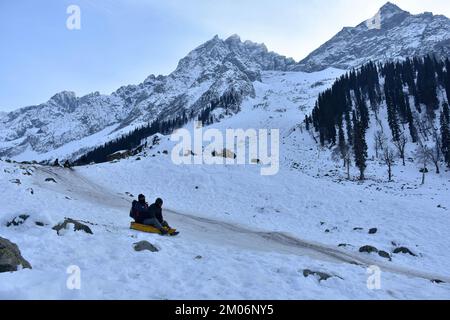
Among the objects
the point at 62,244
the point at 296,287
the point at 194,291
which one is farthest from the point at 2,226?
the point at 296,287

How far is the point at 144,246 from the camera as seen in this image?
44.6 ft

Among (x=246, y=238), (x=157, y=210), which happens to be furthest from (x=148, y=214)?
(x=246, y=238)

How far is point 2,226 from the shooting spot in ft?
48.2

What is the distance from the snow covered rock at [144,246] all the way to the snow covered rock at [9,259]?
4.12 metres

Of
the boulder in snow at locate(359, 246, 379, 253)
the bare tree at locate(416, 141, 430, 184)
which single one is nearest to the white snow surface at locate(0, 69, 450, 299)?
the boulder in snow at locate(359, 246, 379, 253)

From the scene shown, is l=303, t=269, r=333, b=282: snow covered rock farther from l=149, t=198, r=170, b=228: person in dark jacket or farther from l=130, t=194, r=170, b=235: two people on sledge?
l=149, t=198, r=170, b=228: person in dark jacket

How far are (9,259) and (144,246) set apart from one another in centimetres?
507

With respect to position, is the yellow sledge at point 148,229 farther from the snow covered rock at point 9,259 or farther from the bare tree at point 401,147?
the bare tree at point 401,147

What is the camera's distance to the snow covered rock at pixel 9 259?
8969 millimetres

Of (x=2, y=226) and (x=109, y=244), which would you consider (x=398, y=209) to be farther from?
(x=2, y=226)

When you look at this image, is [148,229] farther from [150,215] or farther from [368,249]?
[368,249]

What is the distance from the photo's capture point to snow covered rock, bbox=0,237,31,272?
8.97 m

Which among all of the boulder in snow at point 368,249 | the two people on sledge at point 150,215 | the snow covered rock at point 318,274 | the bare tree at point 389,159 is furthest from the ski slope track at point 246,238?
the bare tree at point 389,159
